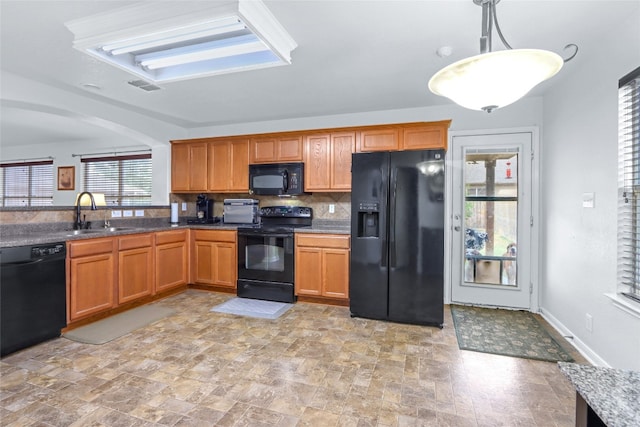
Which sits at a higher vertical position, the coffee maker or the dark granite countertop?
the coffee maker

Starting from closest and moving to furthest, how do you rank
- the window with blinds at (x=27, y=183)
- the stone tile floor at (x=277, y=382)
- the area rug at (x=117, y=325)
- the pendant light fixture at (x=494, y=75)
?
the pendant light fixture at (x=494, y=75) < the stone tile floor at (x=277, y=382) < the area rug at (x=117, y=325) < the window with blinds at (x=27, y=183)

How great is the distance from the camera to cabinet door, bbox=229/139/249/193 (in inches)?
168

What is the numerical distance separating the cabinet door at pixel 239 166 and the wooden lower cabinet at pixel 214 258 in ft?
2.25

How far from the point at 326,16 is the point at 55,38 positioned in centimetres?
202

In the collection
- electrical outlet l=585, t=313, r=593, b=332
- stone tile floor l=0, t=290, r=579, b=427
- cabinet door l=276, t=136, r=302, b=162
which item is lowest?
stone tile floor l=0, t=290, r=579, b=427

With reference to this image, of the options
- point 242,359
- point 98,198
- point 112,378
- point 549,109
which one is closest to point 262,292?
point 242,359

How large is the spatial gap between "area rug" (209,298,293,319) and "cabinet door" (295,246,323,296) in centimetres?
27

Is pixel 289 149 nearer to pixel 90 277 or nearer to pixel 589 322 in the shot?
pixel 90 277

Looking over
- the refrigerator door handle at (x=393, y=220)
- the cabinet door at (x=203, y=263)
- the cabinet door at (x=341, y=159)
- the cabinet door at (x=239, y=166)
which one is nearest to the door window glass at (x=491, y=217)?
the refrigerator door handle at (x=393, y=220)

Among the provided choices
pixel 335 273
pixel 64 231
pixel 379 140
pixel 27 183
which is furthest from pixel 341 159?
pixel 27 183

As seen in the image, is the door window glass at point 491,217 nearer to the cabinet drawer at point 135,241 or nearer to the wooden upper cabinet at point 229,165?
the wooden upper cabinet at point 229,165

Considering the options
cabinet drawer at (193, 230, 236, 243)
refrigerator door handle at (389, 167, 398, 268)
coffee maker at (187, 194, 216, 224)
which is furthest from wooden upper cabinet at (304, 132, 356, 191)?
coffee maker at (187, 194, 216, 224)

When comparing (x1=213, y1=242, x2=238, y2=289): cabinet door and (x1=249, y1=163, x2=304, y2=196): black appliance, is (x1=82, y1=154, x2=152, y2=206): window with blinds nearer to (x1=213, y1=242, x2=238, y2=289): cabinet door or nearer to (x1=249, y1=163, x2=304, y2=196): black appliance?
(x1=213, y1=242, x2=238, y2=289): cabinet door

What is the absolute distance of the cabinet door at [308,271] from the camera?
11.9 feet
